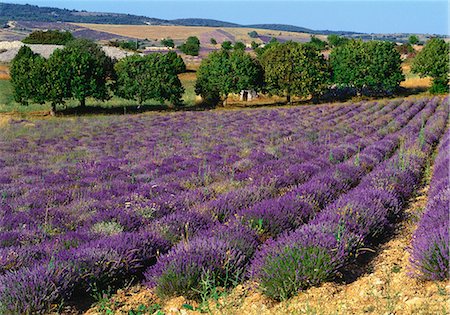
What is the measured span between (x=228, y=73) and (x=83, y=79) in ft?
47.2

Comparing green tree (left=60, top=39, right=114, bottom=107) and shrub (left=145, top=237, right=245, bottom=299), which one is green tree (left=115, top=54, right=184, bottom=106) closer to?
green tree (left=60, top=39, right=114, bottom=107)

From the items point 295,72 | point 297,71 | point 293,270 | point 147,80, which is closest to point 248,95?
point 295,72

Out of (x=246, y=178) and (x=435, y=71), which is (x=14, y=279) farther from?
(x=435, y=71)

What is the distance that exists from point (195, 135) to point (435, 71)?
41509 mm

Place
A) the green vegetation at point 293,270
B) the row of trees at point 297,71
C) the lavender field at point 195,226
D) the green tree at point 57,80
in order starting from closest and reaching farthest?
the green vegetation at point 293,270
the lavender field at point 195,226
the green tree at point 57,80
the row of trees at point 297,71

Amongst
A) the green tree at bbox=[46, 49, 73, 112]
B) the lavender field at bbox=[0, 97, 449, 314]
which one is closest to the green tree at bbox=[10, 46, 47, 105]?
the green tree at bbox=[46, 49, 73, 112]

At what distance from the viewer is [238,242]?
183 inches

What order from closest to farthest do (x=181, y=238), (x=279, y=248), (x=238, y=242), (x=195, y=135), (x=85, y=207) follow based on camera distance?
(x=279, y=248) < (x=238, y=242) < (x=181, y=238) < (x=85, y=207) < (x=195, y=135)

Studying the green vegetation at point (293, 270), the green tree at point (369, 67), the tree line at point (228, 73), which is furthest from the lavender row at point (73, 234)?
the green tree at point (369, 67)

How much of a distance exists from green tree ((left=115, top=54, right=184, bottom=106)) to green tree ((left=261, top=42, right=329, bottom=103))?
408 inches

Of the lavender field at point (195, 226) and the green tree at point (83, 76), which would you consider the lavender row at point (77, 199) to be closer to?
the lavender field at point (195, 226)

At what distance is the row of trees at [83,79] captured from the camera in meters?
40.2

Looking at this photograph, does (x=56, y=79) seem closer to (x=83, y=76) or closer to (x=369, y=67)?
(x=83, y=76)

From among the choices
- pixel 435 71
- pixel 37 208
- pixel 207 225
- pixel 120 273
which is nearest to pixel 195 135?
pixel 37 208
